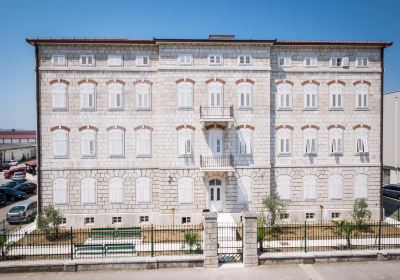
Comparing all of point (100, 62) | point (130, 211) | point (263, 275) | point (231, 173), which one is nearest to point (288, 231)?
point (231, 173)

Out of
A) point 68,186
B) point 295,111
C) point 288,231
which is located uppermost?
point 295,111

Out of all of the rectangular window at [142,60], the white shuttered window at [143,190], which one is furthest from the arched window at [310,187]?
the rectangular window at [142,60]

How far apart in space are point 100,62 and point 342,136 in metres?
20.4

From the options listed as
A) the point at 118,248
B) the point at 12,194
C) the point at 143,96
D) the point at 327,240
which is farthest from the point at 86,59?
the point at 327,240

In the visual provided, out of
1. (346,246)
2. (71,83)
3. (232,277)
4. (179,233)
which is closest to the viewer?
(232,277)

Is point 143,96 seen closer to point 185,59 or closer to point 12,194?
point 185,59

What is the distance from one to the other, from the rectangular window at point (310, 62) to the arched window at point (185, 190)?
13.2 m

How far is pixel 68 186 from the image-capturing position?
19953mm

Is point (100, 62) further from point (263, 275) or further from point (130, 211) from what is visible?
point (263, 275)

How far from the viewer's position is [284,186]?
20766mm

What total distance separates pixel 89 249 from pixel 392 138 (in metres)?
36.1

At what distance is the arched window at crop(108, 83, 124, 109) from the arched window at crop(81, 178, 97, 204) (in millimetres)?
6244

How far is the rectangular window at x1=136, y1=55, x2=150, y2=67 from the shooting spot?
65.1 ft

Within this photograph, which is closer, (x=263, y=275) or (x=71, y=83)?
(x=263, y=275)
